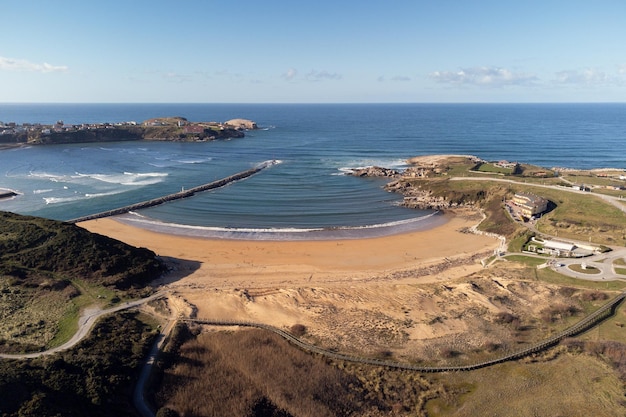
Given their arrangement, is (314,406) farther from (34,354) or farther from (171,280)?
(171,280)

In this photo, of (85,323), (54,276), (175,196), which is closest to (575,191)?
(175,196)

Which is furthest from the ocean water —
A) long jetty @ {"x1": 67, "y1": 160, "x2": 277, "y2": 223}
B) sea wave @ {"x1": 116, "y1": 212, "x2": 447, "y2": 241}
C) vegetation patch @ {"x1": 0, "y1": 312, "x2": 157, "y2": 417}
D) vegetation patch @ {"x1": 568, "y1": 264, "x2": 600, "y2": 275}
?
vegetation patch @ {"x1": 0, "y1": 312, "x2": 157, "y2": 417}

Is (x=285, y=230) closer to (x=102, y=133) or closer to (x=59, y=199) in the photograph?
(x=59, y=199)

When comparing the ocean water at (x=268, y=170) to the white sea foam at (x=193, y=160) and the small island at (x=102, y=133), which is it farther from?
the small island at (x=102, y=133)

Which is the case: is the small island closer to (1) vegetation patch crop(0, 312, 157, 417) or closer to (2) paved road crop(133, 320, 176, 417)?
(2) paved road crop(133, 320, 176, 417)

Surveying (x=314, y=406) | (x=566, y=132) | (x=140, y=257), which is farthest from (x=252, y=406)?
(x=566, y=132)

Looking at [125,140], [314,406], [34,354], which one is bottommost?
[314,406]
